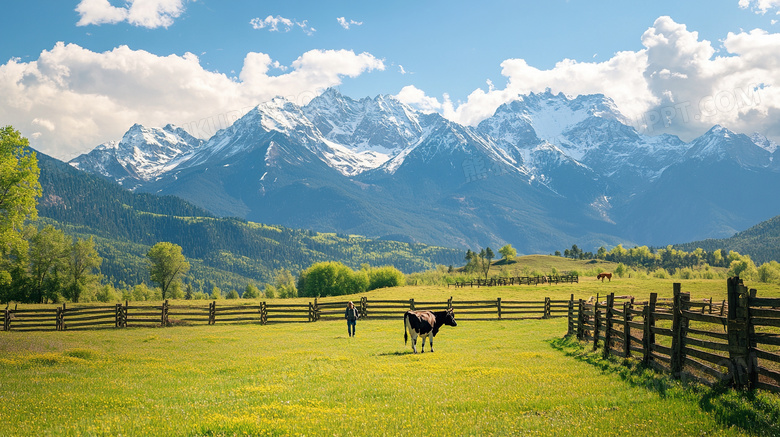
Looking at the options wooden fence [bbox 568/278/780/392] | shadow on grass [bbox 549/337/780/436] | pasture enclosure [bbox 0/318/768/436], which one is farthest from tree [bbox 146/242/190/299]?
shadow on grass [bbox 549/337/780/436]

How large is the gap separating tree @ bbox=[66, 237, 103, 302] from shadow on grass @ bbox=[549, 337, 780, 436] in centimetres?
8631

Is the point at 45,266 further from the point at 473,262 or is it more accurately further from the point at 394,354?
the point at 473,262

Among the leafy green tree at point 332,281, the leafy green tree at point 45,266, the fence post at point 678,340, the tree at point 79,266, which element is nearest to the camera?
the fence post at point 678,340

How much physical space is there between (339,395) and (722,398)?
9185mm

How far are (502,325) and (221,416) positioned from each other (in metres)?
31.2

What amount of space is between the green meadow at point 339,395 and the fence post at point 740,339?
1.24m

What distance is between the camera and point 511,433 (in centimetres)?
901

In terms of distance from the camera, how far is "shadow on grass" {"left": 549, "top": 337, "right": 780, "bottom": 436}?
929 cm

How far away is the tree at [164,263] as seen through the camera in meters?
93.6

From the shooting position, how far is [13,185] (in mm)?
35625

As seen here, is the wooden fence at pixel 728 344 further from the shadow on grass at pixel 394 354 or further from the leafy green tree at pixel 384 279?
the leafy green tree at pixel 384 279

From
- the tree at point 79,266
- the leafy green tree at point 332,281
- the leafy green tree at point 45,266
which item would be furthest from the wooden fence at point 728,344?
the leafy green tree at point 332,281

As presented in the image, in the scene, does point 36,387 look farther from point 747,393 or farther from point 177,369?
point 747,393

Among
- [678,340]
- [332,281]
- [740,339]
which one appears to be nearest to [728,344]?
[740,339]
